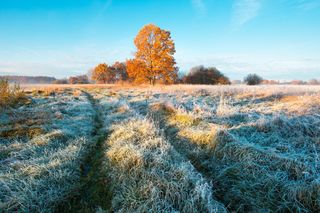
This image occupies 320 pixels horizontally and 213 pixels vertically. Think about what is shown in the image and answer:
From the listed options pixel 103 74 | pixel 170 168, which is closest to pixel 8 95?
pixel 170 168

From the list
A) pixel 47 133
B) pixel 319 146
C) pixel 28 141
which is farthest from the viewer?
pixel 47 133

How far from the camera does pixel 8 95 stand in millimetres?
10875

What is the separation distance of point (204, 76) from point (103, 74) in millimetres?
28298

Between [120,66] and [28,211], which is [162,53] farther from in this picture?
[120,66]

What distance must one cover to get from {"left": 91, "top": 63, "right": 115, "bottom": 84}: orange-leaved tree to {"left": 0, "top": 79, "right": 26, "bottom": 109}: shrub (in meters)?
40.5

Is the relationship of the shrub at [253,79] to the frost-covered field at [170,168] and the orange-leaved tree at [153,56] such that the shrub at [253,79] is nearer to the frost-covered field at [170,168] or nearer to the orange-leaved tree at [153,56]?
the orange-leaved tree at [153,56]

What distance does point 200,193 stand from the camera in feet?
10.0

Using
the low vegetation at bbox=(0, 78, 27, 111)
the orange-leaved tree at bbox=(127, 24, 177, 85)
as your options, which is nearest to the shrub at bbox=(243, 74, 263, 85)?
the orange-leaved tree at bbox=(127, 24, 177, 85)

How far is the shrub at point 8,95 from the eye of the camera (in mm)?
10258

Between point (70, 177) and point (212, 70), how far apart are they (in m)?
37.4

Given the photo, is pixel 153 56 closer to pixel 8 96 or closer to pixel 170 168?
pixel 8 96

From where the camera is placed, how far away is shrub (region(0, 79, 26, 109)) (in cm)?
1026

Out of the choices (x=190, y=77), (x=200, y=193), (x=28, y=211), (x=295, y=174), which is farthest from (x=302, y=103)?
(x=190, y=77)

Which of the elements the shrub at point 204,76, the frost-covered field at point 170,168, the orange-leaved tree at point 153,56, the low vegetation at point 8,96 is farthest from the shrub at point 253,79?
the low vegetation at point 8,96
